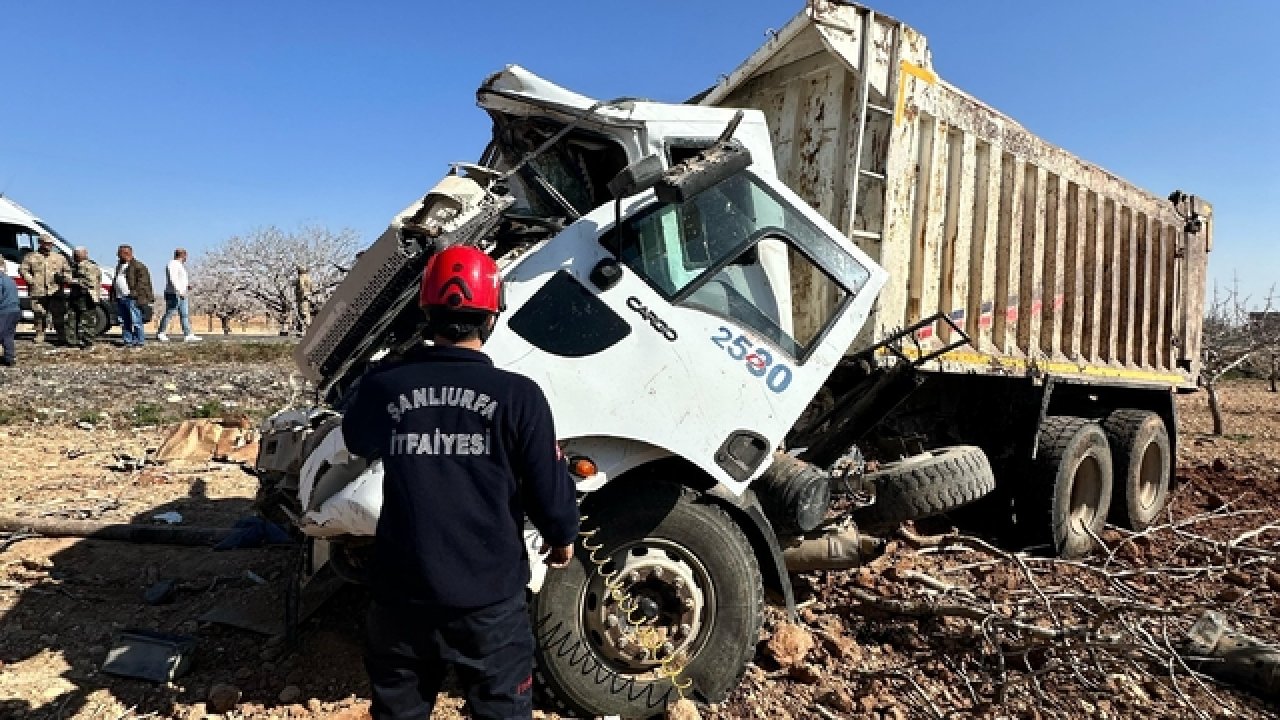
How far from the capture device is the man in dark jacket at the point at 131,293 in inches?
532

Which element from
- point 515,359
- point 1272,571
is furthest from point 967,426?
point 515,359

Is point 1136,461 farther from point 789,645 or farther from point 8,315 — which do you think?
point 8,315

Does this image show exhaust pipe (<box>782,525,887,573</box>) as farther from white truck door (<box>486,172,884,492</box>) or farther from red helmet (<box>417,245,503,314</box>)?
red helmet (<box>417,245,503,314</box>)

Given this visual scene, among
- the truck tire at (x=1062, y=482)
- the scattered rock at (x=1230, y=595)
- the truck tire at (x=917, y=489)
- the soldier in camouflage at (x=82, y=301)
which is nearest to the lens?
the truck tire at (x=917, y=489)

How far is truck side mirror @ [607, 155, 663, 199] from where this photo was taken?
3.04 metres

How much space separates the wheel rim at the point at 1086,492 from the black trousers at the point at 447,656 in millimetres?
5335

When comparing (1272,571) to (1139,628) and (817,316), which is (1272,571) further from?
(817,316)

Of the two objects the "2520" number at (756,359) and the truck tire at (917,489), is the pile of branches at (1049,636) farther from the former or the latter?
the "2520" number at (756,359)

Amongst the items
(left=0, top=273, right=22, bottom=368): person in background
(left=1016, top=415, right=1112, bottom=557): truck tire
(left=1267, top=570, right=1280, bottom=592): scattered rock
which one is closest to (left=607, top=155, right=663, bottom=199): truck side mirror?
(left=1016, top=415, right=1112, bottom=557): truck tire

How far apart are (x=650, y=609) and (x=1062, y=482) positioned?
381 cm

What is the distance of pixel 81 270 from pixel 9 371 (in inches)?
130

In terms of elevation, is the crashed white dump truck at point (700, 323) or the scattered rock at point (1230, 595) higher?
the crashed white dump truck at point (700, 323)

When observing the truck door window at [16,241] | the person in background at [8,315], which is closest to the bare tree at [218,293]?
the truck door window at [16,241]

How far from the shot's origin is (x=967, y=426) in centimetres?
598
